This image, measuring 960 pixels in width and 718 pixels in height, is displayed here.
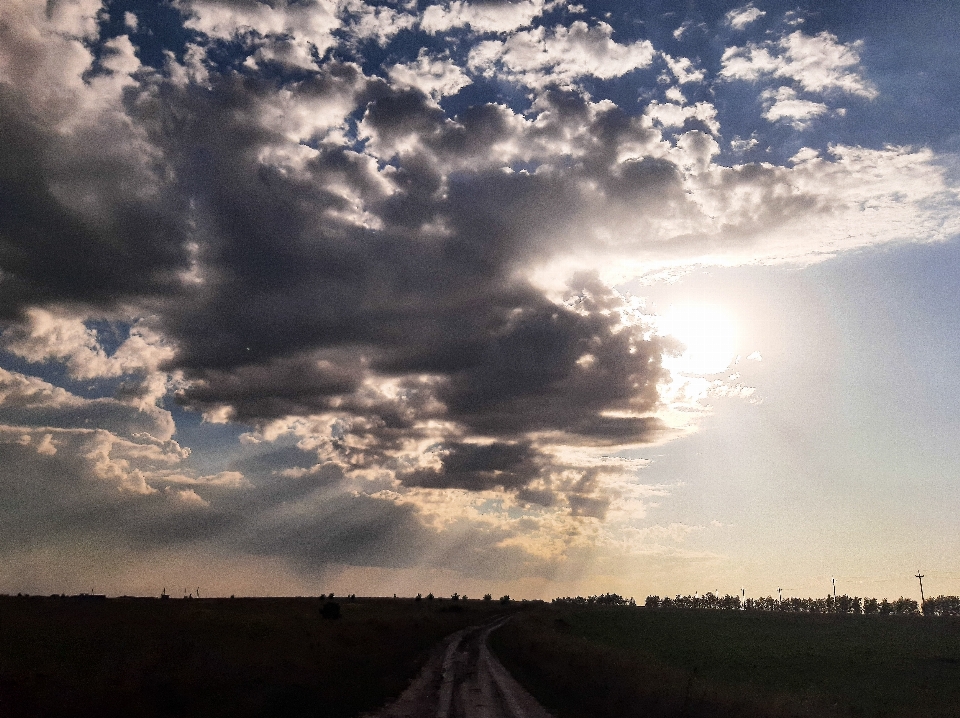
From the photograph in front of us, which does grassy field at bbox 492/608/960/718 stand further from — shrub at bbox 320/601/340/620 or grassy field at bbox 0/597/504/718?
shrub at bbox 320/601/340/620

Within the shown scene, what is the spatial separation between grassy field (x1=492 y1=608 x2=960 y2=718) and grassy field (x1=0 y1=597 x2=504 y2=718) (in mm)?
7557

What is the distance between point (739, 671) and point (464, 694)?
2718cm

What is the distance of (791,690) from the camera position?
38000 mm

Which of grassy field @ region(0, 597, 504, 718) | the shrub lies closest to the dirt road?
grassy field @ region(0, 597, 504, 718)

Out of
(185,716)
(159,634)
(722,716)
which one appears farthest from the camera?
(159,634)

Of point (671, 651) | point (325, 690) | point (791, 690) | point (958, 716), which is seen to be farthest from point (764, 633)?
point (325, 690)

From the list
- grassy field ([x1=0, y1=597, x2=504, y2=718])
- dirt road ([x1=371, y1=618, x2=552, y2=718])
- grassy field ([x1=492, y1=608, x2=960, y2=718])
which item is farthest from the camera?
grassy field ([x1=492, y1=608, x2=960, y2=718])

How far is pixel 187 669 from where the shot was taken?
2564cm

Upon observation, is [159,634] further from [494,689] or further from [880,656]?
[880,656]

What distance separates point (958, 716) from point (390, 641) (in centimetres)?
3452

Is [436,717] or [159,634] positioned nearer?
[436,717]

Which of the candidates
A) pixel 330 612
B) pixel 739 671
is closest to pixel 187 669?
pixel 739 671

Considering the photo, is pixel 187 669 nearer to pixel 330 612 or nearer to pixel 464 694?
pixel 464 694

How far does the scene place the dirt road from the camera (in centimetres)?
2278
